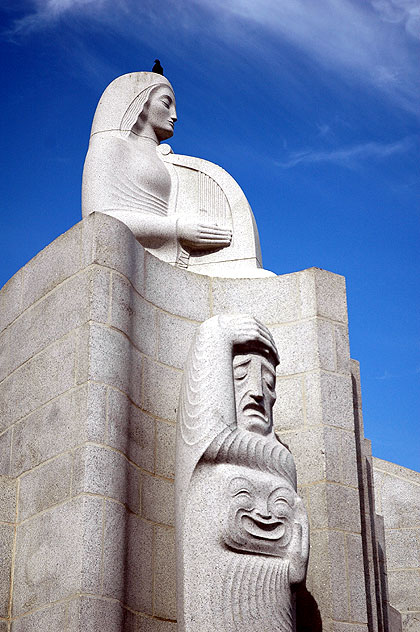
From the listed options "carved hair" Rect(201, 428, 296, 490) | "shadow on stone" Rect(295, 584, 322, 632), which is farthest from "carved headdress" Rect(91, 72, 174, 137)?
"shadow on stone" Rect(295, 584, 322, 632)

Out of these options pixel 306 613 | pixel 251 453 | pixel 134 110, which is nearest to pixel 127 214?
pixel 134 110

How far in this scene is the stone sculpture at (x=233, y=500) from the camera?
19.8 ft

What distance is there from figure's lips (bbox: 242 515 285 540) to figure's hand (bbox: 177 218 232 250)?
291cm

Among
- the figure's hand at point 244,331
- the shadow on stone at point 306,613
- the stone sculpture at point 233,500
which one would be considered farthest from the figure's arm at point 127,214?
the shadow on stone at point 306,613

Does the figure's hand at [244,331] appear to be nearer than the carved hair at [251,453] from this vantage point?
No

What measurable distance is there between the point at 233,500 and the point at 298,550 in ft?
1.71

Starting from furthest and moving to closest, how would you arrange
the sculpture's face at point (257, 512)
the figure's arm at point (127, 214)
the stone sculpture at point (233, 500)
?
the figure's arm at point (127, 214), the sculpture's face at point (257, 512), the stone sculpture at point (233, 500)

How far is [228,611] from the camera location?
19.5ft

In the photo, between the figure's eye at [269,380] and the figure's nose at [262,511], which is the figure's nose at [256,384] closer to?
the figure's eye at [269,380]

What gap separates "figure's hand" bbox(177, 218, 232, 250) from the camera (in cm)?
844

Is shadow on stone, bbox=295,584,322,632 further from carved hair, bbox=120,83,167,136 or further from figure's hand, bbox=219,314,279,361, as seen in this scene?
carved hair, bbox=120,83,167,136

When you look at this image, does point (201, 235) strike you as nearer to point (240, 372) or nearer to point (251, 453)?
point (240, 372)

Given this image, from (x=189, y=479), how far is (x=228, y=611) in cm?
85

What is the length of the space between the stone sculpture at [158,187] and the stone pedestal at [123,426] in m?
0.51
